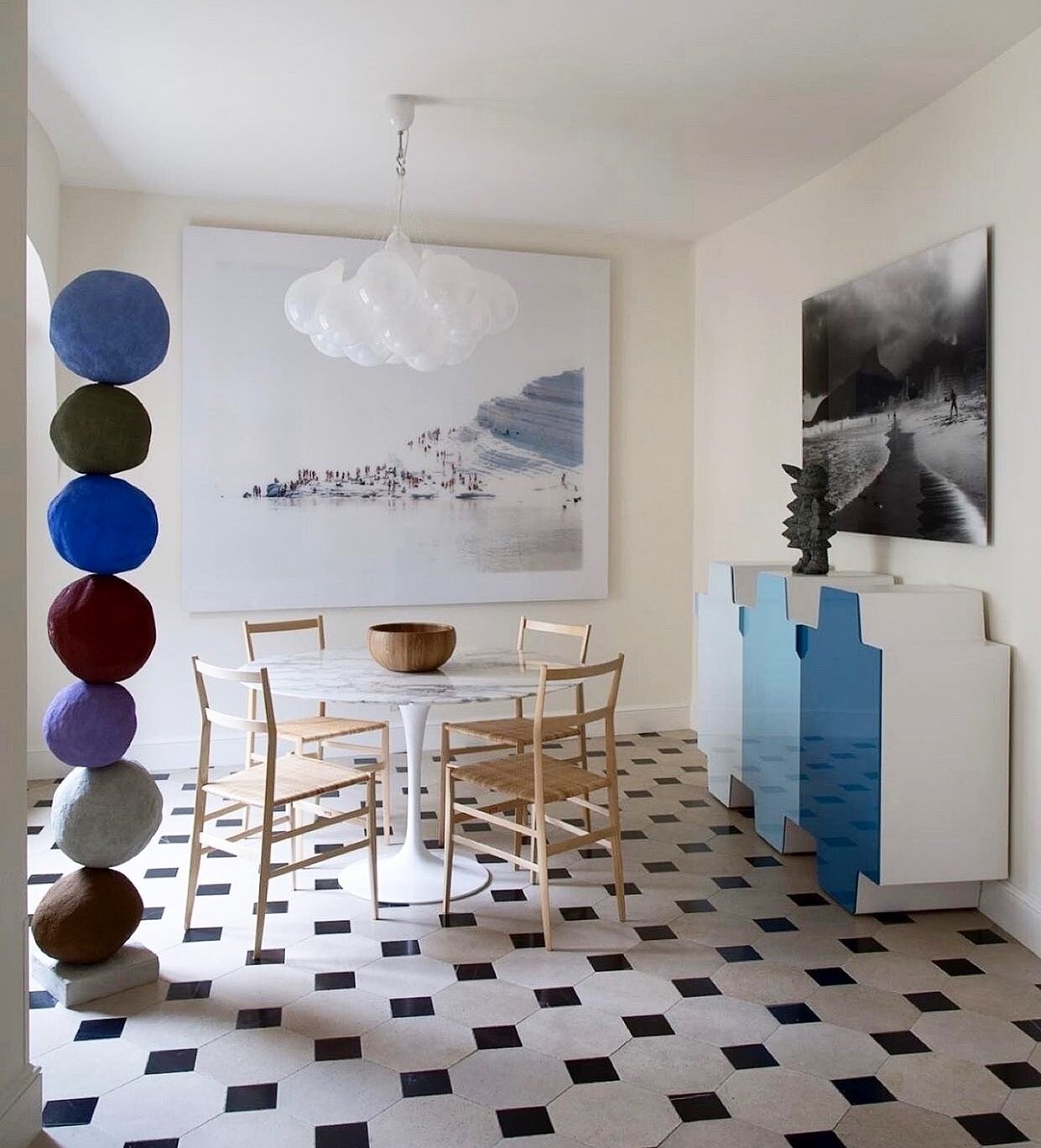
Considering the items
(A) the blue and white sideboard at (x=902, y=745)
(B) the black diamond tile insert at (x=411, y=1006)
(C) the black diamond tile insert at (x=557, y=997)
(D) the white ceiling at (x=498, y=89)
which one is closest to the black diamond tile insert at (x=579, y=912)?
(C) the black diamond tile insert at (x=557, y=997)

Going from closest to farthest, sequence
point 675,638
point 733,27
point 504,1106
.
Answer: point 504,1106 → point 733,27 → point 675,638

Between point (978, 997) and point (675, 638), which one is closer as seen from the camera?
point (978, 997)

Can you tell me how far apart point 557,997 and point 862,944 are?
1.03 metres

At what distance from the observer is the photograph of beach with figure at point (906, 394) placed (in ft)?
12.3

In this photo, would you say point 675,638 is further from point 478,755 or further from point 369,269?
point 369,269

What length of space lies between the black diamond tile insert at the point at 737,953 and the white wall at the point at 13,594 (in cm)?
192

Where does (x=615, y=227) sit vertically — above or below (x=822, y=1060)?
above

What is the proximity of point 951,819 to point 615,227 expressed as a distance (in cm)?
364

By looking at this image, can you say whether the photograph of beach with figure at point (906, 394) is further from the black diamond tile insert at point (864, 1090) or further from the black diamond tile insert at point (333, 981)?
the black diamond tile insert at point (333, 981)

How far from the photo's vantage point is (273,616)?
5676 millimetres

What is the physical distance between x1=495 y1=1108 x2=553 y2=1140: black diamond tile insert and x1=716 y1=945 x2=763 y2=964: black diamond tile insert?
3.33 feet

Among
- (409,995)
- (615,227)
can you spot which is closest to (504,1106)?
(409,995)

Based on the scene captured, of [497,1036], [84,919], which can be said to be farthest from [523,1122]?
[84,919]

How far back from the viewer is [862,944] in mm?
3486
